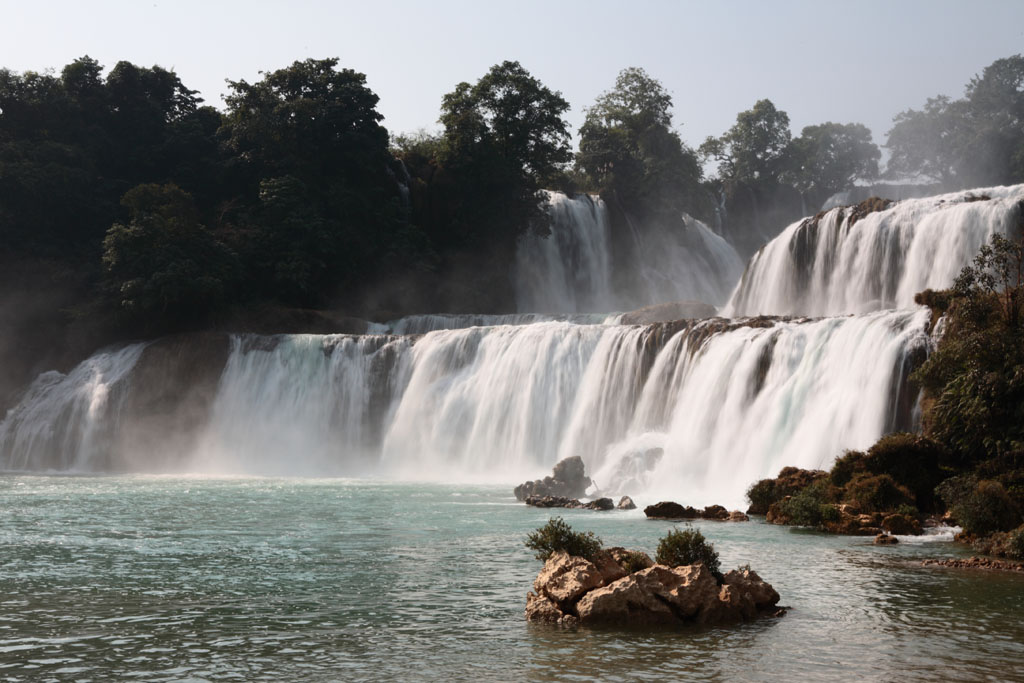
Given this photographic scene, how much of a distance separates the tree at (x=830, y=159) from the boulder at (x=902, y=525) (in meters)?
85.4

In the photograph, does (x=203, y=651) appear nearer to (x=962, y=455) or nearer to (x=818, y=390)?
(x=962, y=455)

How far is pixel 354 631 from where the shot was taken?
13.2 m

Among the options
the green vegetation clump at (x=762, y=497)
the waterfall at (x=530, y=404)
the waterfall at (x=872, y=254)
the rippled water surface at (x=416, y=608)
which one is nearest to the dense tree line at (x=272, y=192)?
the waterfall at (x=530, y=404)

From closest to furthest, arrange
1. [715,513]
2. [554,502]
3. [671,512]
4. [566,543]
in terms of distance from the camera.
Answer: [566,543]
[715,513]
[671,512]
[554,502]

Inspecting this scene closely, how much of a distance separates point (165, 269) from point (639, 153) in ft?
142

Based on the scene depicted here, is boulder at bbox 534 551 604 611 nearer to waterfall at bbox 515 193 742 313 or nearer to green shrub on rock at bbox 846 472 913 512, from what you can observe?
green shrub on rock at bbox 846 472 913 512

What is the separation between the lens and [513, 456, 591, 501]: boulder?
1201 inches

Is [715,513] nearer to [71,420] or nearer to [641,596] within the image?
[641,596]

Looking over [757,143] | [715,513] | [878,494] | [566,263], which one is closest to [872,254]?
[878,494]

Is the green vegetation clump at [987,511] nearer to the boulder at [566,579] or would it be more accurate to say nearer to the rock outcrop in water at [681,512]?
the rock outcrop in water at [681,512]

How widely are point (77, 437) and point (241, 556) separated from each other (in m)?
32.9

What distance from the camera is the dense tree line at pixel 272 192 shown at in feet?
179

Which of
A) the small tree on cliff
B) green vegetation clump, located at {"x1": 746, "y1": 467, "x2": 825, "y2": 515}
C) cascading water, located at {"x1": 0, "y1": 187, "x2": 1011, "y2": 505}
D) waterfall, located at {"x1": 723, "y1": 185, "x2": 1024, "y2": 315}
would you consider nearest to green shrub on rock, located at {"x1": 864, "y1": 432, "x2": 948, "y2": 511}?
the small tree on cliff

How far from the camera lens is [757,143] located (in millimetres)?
104500
